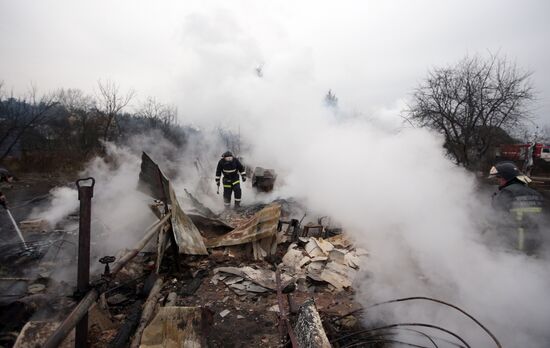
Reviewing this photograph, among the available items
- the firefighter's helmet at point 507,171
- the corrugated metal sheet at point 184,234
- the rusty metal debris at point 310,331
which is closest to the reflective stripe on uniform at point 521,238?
the firefighter's helmet at point 507,171

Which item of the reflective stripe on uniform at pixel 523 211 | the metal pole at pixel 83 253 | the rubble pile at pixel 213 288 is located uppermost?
the reflective stripe on uniform at pixel 523 211

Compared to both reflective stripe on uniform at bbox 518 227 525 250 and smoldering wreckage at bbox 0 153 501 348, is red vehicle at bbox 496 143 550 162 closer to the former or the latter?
reflective stripe on uniform at bbox 518 227 525 250

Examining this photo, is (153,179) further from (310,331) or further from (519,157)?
(519,157)

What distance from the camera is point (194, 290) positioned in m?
3.96

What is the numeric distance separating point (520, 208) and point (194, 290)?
436 centimetres

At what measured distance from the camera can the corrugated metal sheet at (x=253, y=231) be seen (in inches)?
197

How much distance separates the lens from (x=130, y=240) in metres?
4.88

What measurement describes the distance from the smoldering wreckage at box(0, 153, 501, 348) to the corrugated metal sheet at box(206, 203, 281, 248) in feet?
0.06

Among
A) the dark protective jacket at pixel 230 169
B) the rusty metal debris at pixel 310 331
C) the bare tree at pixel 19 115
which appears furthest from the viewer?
the bare tree at pixel 19 115

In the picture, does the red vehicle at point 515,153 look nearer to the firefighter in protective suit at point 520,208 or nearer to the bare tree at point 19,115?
the firefighter in protective suit at point 520,208

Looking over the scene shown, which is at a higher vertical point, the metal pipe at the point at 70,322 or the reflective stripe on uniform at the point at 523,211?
the reflective stripe on uniform at the point at 523,211

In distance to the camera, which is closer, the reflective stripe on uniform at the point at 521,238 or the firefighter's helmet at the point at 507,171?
the reflective stripe on uniform at the point at 521,238

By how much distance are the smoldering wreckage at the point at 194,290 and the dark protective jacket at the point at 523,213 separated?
4.46 feet

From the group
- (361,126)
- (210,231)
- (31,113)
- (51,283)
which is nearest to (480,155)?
(361,126)
